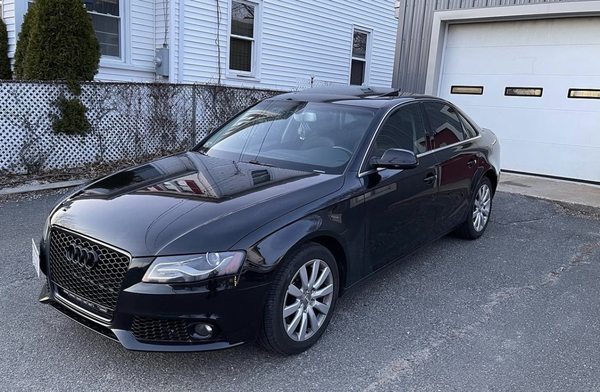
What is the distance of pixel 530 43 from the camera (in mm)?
8688

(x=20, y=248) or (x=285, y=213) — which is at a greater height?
(x=285, y=213)

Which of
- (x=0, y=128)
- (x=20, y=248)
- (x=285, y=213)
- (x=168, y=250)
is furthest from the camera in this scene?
(x=0, y=128)

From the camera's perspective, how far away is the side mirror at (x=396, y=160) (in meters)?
3.51

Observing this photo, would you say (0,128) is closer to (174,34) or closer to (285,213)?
(174,34)

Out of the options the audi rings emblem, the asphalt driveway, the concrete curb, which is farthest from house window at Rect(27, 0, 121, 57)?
the audi rings emblem

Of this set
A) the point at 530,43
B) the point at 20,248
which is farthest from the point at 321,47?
the point at 20,248

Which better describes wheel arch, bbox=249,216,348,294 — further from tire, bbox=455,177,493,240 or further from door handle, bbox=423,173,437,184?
tire, bbox=455,177,493,240

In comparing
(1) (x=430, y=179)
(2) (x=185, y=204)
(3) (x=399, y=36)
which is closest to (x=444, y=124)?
(1) (x=430, y=179)

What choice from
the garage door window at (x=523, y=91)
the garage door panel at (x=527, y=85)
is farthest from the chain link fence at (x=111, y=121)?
the garage door window at (x=523, y=91)

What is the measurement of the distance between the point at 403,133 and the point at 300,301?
6.06ft

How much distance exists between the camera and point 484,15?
8781 mm

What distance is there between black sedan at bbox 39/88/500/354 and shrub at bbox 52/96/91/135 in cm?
418

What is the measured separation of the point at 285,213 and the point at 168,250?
2.30 ft

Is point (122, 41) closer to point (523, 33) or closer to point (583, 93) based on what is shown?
point (523, 33)
